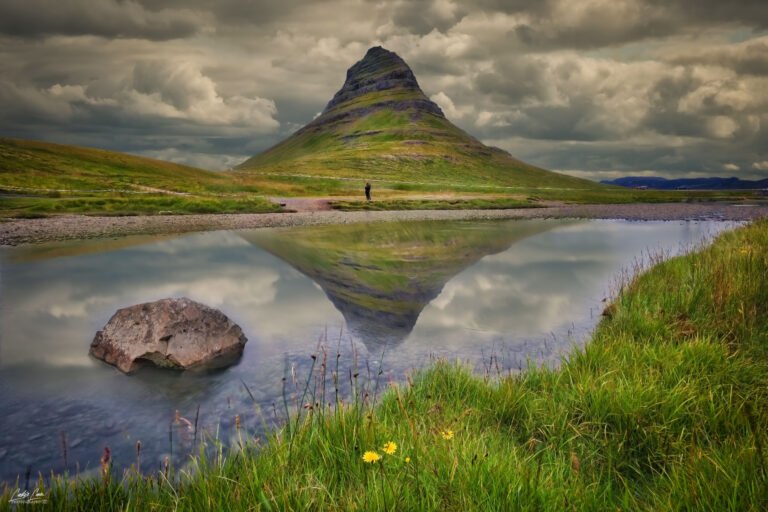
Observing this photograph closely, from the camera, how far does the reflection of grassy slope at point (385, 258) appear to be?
1245 cm

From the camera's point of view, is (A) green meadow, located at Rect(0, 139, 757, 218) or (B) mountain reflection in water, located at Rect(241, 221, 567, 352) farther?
(A) green meadow, located at Rect(0, 139, 757, 218)

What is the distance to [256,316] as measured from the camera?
11305 mm

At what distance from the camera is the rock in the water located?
8.05 m

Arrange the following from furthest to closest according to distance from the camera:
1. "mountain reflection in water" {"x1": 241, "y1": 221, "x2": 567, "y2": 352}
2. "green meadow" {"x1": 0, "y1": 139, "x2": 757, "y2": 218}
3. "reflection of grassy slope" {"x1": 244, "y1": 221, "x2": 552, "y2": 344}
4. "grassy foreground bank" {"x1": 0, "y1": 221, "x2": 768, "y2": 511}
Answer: "green meadow" {"x1": 0, "y1": 139, "x2": 757, "y2": 218}
"reflection of grassy slope" {"x1": 244, "y1": 221, "x2": 552, "y2": 344}
"mountain reflection in water" {"x1": 241, "y1": 221, "x2": 567, "y2": 352}
"grassy foreground bank" {"x1": 0, "y1": 221, "x2": 768, "y2": 511}

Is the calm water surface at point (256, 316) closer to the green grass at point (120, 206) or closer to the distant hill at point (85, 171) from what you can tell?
the green grass at point (120, 206)

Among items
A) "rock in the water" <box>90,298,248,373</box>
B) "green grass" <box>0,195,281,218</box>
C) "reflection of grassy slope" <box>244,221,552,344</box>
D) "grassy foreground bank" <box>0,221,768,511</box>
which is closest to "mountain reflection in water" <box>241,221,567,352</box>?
"reflection of grassy slope" <box>244,221,552,344</box>

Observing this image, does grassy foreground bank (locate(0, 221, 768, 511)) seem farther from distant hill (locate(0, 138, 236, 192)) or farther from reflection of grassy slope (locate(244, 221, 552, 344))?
distant hill (locate(0, 138, 236, 192))

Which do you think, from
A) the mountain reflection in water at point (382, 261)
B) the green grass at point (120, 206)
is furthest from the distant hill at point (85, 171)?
the mountain reflection in water at point (382, 261)

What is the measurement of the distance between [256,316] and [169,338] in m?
3.15

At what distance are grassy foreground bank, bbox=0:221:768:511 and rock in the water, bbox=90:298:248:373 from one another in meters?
3.52

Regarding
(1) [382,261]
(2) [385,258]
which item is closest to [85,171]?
(2) [385,258]

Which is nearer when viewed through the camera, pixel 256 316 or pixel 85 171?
pixel 256 316

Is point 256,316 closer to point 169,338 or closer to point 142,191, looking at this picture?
point 169,338

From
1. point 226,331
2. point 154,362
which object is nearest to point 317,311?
point 226,331
